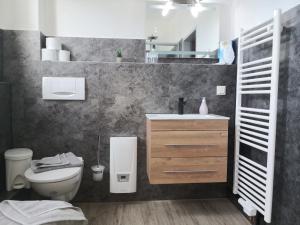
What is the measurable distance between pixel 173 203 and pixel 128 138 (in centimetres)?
82

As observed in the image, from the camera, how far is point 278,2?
1942mm

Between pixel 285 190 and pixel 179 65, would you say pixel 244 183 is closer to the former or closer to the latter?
pixel 285 190

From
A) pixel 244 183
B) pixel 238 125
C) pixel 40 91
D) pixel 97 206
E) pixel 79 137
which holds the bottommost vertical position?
pixel 97 206

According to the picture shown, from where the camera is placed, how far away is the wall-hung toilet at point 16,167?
2134 mm

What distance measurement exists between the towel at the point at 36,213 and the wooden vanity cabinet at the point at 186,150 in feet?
2.58

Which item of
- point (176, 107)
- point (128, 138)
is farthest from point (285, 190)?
point (128, 138)

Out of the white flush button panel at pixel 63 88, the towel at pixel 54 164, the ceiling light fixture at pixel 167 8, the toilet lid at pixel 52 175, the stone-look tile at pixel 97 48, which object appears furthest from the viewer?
the ceiling light fixture at pixel 167 8

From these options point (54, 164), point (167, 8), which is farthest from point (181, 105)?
point (54, 164)

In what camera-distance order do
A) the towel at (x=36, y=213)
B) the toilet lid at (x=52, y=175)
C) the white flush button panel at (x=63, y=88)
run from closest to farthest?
the towel at (x=36, y=213) < the toilet lid at (x=52, y=175) < the white flush button panel at (x=63, y=88)

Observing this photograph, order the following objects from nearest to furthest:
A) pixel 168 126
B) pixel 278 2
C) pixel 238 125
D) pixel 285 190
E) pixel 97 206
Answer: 1. pixel 285 190
2. pixel 278 2
3. pixel 168 126
4. pixel 238 125
5. pixel 97 206

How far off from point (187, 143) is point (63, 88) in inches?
50.3

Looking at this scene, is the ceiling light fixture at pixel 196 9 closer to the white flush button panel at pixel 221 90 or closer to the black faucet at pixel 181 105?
the white flush button panel at pixel 221 90

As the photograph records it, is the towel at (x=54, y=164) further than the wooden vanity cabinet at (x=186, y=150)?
No

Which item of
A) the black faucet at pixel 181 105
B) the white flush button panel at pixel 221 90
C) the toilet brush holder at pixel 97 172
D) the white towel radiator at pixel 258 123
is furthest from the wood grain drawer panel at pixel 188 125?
the toilet brush holder at pixel 97 172
